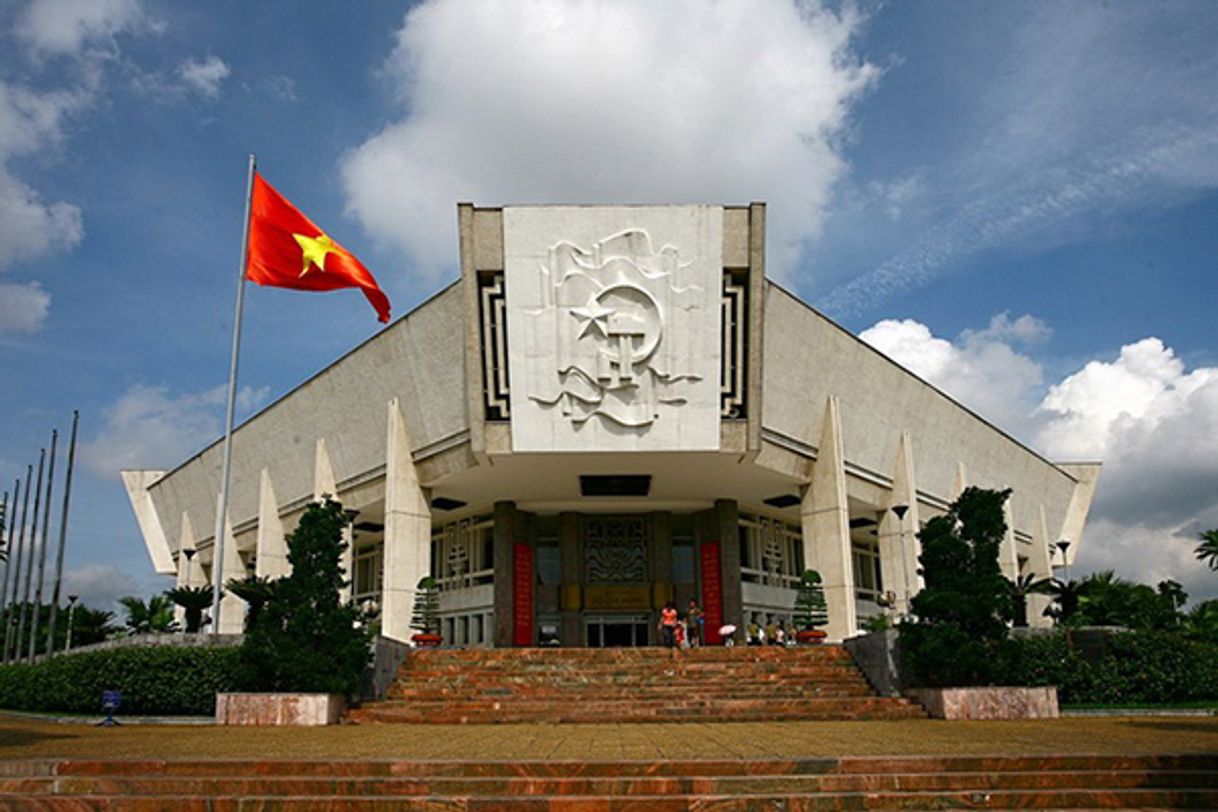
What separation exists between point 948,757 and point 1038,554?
42168 millimetres

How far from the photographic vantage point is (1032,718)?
16531mm

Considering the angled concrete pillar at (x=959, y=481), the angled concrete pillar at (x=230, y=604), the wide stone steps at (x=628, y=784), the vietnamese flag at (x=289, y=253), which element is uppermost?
the vietnamese flag at (x=289, y=253)

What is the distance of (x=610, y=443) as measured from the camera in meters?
26.7

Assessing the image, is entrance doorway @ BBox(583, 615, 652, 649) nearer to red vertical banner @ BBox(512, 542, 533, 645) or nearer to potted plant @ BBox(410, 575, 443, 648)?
red vertical banner @ BBox(512, 542, 533, 645)

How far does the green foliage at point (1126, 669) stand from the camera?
768 inches

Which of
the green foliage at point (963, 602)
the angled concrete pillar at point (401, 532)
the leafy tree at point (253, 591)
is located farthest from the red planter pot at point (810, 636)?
the leafy tree at point (253, 591)

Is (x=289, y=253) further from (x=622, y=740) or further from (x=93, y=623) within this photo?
(x=93, y=623)

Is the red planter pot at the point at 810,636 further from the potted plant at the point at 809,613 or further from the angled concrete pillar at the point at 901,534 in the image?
the angled concrete pillar at the point at 901,534

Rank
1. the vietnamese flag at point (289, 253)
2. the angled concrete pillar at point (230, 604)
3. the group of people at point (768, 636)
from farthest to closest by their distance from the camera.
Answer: the angled concrete pillar at point (230, 604) < the group of people at point (768, 636) < the vietnamese flag at point (289, 253)

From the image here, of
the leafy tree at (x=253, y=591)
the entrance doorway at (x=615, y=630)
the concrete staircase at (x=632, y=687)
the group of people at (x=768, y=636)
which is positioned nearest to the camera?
the concrete staircase at (x=632, y=687)

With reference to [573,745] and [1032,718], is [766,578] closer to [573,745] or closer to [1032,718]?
[1032,718]

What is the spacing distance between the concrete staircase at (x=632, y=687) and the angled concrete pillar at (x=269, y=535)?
16799 mm

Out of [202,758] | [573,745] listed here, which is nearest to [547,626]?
[573,745]

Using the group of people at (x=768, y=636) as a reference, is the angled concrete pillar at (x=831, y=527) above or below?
above
